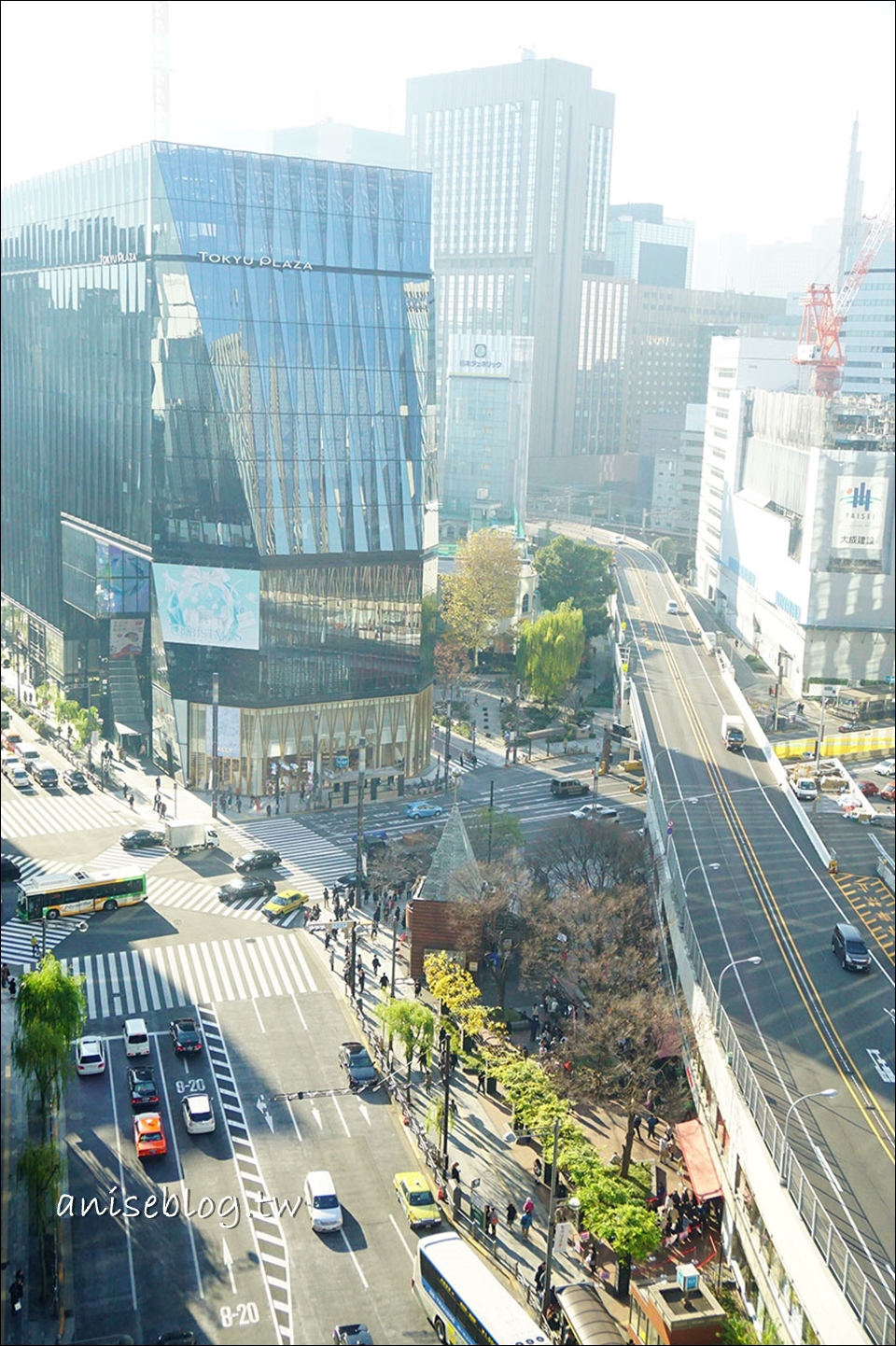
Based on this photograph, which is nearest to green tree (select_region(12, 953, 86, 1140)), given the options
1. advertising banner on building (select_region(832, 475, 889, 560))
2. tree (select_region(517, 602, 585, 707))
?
tree (select_region(517, 602, 585, 707))

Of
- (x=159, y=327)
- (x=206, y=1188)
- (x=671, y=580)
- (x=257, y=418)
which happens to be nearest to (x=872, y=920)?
(x=206, y=1188)

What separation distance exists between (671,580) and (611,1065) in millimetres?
103874

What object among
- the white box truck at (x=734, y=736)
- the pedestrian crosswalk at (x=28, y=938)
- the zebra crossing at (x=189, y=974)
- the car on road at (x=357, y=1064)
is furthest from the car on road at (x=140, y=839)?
the white box truck at (x=734, y=736)

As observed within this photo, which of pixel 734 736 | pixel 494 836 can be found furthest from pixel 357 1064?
pixel 734 736

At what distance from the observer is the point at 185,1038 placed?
2094 inches

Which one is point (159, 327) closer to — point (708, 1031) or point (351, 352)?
point (351, 352)

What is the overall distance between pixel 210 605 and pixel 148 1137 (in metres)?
43.3

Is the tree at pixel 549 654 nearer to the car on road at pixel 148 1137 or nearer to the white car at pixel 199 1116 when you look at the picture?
the white car at pixel 199 1116

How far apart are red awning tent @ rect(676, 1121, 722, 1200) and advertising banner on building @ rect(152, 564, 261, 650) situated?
45.4m

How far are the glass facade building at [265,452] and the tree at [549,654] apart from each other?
13294 mm

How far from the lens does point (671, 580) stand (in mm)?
149875

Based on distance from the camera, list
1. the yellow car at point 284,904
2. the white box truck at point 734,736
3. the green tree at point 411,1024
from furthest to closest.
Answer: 1. the white box truck at point 734,736
2. the yellow car at point 284,904
3. the green tree at point 411,1024

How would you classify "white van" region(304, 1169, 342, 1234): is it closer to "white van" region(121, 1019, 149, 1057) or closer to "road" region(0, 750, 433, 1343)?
"road" region(0, 750, 433, 1343)

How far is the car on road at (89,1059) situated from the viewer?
168ft
